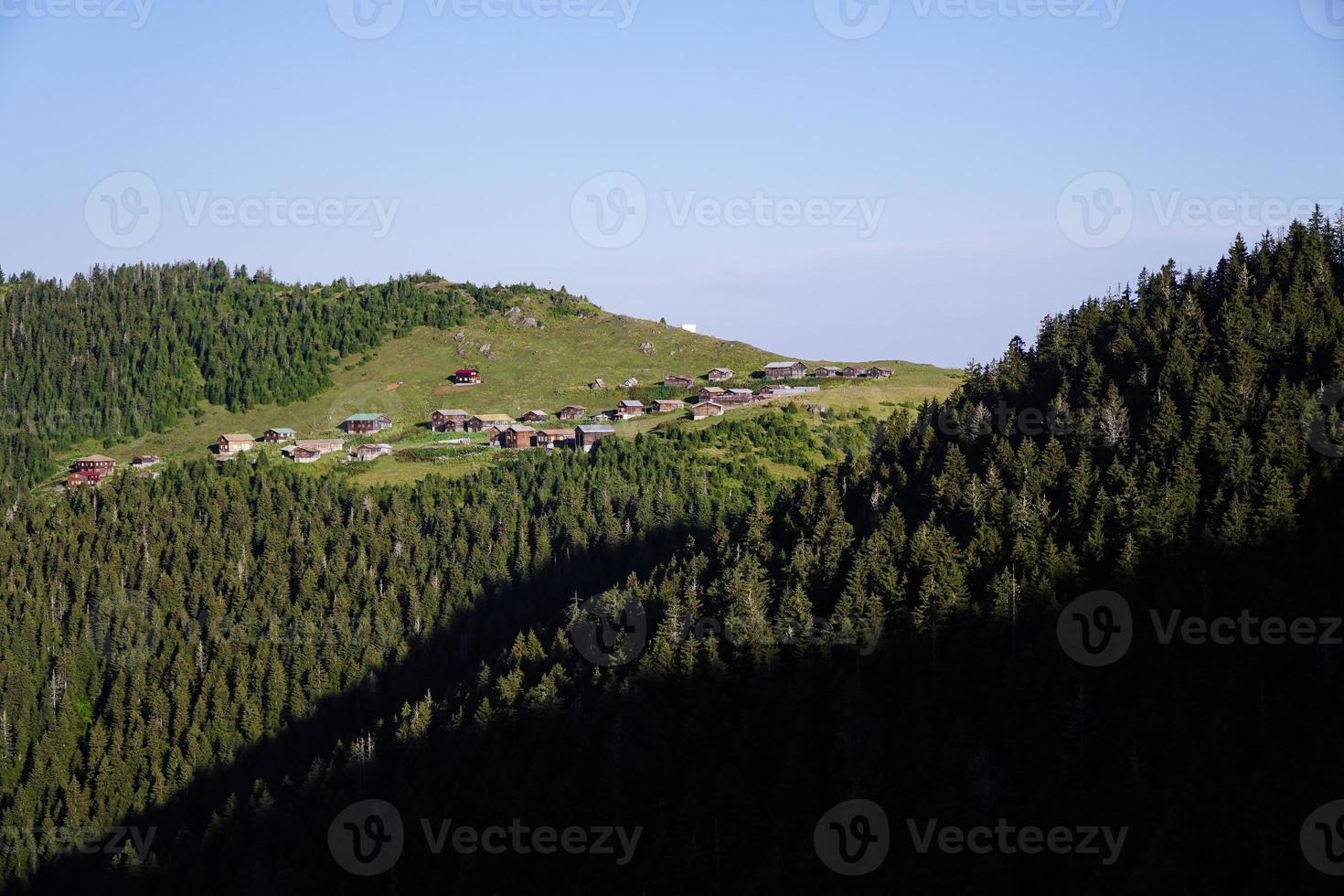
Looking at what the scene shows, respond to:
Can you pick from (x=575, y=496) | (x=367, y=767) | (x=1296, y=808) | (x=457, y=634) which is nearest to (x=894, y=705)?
(x=1296, y=808)

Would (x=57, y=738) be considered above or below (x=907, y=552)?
below

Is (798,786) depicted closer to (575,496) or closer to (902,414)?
(902,414)

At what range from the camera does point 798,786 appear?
90.8 metres

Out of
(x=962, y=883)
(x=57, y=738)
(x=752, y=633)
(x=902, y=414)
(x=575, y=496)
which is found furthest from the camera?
(x=575, y=496)

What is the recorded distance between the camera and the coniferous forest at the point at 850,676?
8231 cm

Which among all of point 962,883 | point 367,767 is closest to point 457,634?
point 367,767

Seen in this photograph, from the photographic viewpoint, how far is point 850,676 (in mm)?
100000

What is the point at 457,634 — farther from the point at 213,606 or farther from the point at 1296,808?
the point at 1296,808

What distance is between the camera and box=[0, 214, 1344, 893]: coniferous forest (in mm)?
82312

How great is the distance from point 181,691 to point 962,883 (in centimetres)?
11618

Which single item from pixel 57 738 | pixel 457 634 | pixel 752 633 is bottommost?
pixel 57 738

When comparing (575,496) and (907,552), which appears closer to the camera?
(907,552)

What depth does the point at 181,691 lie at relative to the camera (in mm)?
164250

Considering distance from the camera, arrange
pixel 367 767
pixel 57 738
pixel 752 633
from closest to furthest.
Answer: pixel 752 633
pixel 367 767
pixel 57 738
